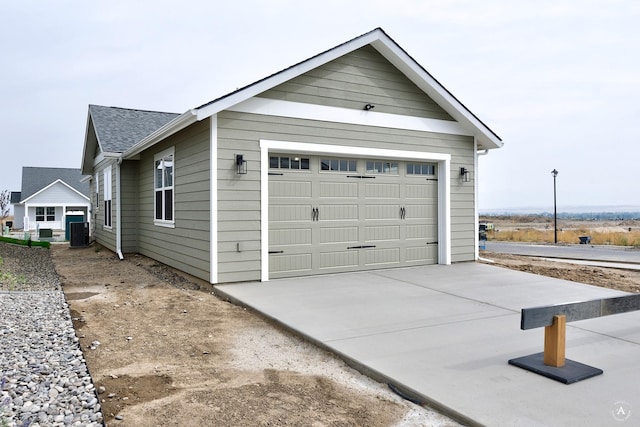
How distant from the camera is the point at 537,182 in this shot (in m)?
48.2

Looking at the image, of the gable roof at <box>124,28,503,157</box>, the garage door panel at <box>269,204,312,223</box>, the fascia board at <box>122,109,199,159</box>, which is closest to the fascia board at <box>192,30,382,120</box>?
the gable roof at <box>124,28,503,157</box>

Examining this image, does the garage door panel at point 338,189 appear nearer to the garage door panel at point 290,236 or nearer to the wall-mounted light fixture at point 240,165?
the garage door panel at point 290,236

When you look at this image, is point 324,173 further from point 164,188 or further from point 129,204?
point 129,204

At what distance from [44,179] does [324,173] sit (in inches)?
1190

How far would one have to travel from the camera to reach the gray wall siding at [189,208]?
A: 7.48m

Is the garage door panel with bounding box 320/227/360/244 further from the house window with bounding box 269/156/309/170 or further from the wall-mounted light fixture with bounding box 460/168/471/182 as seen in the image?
the wall-mounted light fixture with bounding box 460/168/471/182

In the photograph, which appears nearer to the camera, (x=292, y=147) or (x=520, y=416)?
(x=520, y=416)

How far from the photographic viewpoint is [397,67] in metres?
8.91

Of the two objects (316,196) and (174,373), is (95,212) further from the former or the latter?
(174,373)

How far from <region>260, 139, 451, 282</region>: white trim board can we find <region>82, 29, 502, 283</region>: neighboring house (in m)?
0.02

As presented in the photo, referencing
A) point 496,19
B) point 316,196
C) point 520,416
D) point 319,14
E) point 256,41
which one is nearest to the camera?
point 520,416

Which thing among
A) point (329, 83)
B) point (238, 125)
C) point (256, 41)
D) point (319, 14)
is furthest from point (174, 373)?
point (256, 41)

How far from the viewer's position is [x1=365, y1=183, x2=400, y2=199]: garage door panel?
8805 millimetres

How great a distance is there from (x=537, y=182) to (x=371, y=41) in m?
45.7
